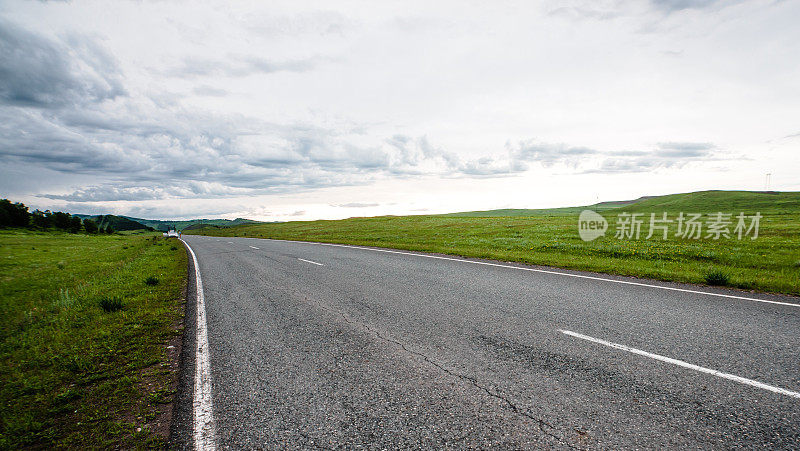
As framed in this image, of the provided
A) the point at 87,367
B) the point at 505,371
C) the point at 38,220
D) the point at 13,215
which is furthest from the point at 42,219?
the point at 505,371

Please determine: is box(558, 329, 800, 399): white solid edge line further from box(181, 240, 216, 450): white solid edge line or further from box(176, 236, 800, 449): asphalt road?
box(181, 240, 216, 450): white solid edge line

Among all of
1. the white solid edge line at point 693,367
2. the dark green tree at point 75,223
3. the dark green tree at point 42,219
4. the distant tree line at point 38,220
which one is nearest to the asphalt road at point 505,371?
the white solid edge line at point 693,367

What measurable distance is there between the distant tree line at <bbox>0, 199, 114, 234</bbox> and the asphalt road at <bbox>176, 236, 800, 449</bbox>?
89260 millimetres

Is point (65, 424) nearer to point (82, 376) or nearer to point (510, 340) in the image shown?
point (82, 376)

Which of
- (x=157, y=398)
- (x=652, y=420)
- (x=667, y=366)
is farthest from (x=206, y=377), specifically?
(x=667, y=366)

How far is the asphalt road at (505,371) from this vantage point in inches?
121

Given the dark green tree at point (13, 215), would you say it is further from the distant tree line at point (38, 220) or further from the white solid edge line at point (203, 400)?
the white solid edge line at point (203, 400)

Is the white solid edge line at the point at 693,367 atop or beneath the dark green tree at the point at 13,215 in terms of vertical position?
beneath

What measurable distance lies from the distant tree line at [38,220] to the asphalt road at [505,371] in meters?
89.3

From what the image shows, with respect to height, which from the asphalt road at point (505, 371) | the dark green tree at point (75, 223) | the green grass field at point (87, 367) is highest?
the dark green tree at point (75, 223)

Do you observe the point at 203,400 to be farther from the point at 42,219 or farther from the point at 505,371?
the point at 42,219

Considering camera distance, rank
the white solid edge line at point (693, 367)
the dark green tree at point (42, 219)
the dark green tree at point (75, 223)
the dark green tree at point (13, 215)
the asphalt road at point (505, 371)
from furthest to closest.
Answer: the dark green tree at point (75, 223) → the dark green tree at point (42, 219) → the dark green tree at point (13, 215) → the white solid edge line at point (693, 367) → the asphalt road at point (505, 371)

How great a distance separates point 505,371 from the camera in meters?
4.13

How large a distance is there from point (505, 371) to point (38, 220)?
110964 millimetres
